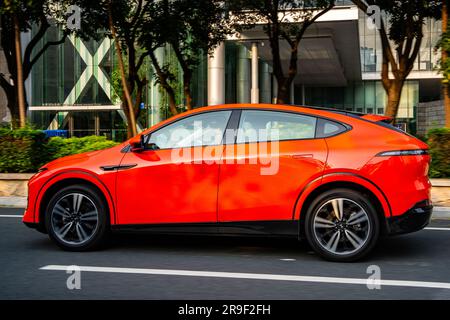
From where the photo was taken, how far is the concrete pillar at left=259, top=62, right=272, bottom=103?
187 ft

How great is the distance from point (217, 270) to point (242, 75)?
48307mm

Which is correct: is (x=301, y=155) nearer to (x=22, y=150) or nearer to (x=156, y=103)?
(x=22, y=150)

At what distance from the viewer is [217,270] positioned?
6.37 m

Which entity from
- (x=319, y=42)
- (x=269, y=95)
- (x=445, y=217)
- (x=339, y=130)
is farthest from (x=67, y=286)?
(x=269, y=95)

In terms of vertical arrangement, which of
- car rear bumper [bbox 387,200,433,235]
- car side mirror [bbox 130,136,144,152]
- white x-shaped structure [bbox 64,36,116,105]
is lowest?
car rear bumper [bbox 387,200,433,235]

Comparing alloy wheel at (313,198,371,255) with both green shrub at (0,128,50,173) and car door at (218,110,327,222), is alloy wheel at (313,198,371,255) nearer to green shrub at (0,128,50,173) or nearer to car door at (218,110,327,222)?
car door at (218,110,327,222)

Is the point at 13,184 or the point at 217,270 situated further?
the point at 13,184

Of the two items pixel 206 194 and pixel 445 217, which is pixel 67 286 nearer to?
pixel 206 194

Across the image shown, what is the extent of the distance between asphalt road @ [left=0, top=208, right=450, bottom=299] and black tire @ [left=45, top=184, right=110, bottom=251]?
15 cm

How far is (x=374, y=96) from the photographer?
70.2 metres

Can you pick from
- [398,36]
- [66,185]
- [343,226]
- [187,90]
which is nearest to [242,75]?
[187,90]

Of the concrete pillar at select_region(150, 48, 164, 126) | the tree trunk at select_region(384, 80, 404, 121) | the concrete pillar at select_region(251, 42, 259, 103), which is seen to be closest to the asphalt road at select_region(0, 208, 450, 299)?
the tree trunk at select_region(384, 80, 404, 121)

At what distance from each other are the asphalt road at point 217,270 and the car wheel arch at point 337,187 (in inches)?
17.0

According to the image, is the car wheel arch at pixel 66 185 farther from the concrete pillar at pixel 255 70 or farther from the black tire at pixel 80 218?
the concrete pillar at pixel 255 70
